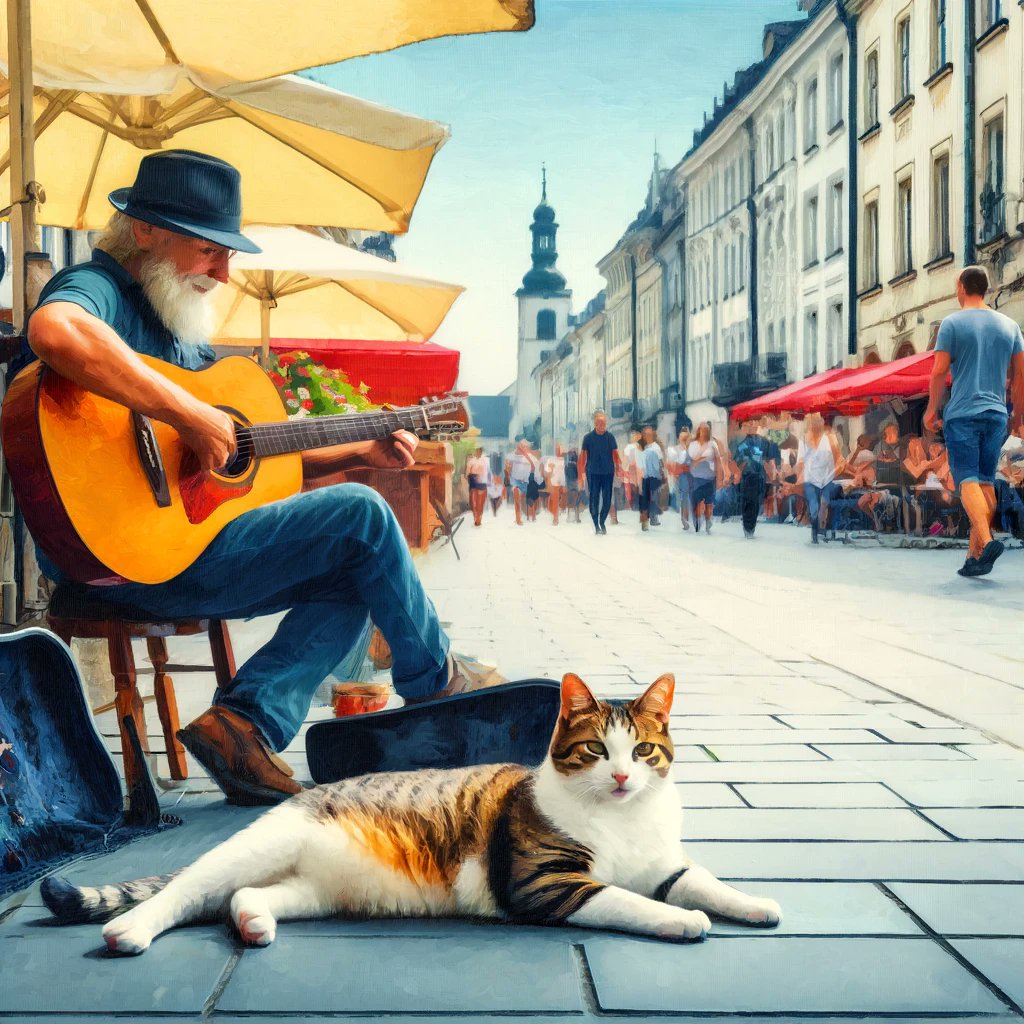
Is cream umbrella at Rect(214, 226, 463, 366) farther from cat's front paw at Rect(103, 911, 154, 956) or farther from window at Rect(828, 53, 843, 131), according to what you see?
window at Rect(828, 53, 843, 131)

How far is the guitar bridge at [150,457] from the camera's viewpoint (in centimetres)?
276

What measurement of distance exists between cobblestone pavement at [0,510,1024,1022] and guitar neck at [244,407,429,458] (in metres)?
0.89

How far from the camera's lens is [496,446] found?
35.6 m

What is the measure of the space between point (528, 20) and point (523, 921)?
2180 millimetres

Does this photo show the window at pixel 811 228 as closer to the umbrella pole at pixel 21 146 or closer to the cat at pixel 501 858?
the umbrella pole at pixel 21 146

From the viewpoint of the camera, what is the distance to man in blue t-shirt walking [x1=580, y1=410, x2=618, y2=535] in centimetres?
1728

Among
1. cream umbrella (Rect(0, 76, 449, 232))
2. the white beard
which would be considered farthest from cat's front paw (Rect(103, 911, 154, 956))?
cream umbrella (Rect(0, 76, 449, 232))

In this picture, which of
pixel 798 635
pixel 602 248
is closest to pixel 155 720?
pixel 602 248

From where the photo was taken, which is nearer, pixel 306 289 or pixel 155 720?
pixel 155 720

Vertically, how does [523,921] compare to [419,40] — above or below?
below

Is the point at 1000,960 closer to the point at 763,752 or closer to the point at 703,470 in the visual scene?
the point at 763,752

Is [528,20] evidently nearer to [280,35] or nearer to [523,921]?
[280,35]

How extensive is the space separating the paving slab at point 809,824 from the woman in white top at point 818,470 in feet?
37.1

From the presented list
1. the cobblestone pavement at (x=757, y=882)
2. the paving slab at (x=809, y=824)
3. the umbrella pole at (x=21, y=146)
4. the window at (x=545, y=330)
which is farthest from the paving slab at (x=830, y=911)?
the window at (x=545, y=330)
